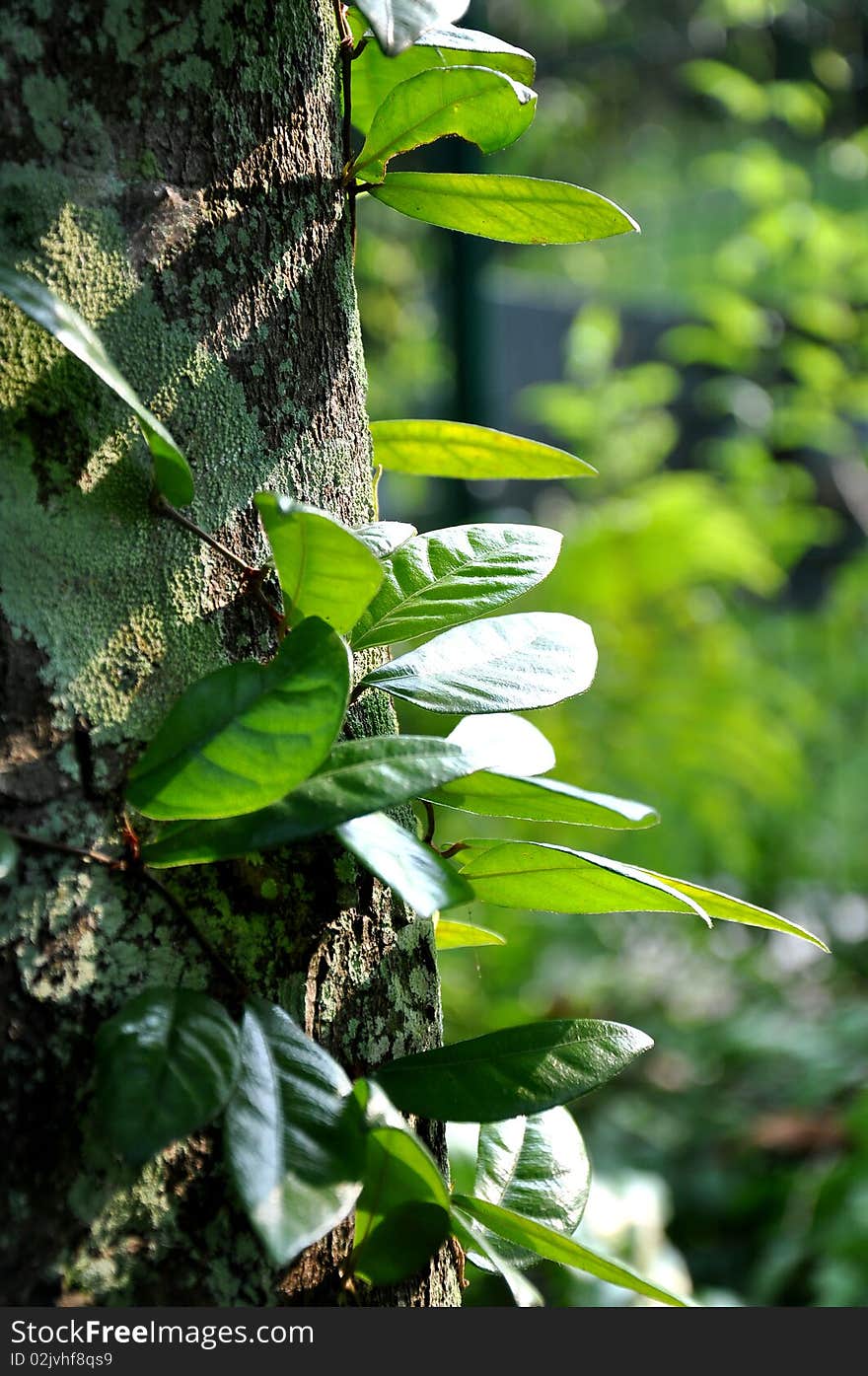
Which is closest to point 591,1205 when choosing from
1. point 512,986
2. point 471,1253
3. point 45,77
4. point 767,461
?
point 512,986

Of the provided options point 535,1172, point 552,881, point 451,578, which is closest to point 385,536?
point 451,578

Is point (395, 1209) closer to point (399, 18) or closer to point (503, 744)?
point (503, 744)

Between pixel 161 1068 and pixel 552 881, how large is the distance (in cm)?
16

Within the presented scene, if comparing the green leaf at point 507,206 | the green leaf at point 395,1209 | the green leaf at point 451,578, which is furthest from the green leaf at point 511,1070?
the green leaf at point 507,206

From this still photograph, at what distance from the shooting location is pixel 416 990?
1.35 ft

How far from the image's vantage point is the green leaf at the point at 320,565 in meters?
0.32

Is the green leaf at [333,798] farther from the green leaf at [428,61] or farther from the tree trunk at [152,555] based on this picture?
the green leaf at [428,61]

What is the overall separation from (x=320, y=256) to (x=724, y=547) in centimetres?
198

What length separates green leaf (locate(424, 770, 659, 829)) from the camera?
358 millimetres

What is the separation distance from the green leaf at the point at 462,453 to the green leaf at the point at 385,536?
4.1 inches

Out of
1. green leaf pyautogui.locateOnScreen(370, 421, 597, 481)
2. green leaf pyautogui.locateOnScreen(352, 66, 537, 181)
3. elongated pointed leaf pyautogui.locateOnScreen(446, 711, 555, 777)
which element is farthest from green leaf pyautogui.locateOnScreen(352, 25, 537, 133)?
elongated pointed leaf pyautogui.locateOnScreen(446, 711, 555, 777)

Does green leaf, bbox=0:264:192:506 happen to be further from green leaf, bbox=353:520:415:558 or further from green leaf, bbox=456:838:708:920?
green leaf, bbox=456:838:708:920

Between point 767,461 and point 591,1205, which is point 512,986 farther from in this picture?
point 767,461

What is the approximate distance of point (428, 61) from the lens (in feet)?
1.47
